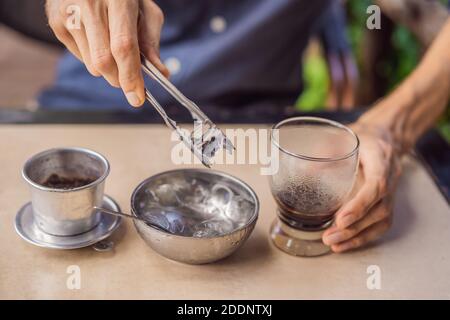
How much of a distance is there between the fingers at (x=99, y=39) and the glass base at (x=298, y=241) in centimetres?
33

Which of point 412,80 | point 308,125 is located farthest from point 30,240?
point 412,80

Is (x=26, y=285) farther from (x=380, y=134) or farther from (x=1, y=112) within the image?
(x=380, y=134)

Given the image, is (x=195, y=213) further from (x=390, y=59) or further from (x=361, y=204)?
(x=390, y=59)

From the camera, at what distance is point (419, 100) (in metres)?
1.23

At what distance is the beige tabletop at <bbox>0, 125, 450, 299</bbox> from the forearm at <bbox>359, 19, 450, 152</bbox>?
173 mm

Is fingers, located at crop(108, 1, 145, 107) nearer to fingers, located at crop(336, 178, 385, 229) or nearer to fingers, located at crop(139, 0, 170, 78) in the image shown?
fingers, located at crop(139, 0, 170, 78)

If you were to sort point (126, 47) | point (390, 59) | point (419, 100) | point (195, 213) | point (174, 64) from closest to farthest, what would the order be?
point (126, 47) → point (195, 213) → point (419, 100) → point (174, 64) → point (390, 59)

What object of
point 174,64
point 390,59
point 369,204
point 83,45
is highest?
point 83,45

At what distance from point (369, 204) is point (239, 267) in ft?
0.71

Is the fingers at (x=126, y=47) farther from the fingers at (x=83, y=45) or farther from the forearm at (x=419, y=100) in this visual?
the forearm at (x=419, y=100)

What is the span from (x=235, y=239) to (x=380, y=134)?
0.41 metres

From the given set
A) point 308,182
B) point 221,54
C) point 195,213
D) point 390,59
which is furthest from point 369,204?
point 390,59

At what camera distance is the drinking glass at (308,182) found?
0.85 metres

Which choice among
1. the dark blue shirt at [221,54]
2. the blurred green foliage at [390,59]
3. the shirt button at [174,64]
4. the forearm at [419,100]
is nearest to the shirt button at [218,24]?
the dark blue shirt at [221,54]
